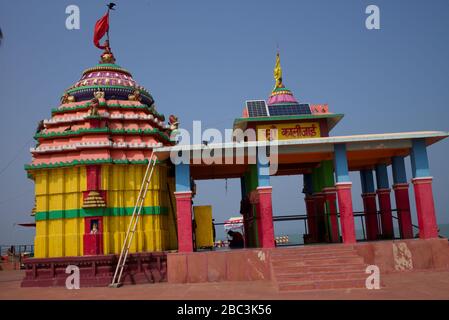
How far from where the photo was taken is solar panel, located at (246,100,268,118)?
60.8 feet

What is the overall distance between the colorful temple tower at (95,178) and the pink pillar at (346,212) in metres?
7.65

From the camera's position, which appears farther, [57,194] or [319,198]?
[319,198]

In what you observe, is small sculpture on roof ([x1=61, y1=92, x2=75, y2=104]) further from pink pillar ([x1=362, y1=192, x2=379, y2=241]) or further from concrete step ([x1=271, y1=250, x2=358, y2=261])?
pink pillar ([x1=362, y1=192, x2=379, y2=241])

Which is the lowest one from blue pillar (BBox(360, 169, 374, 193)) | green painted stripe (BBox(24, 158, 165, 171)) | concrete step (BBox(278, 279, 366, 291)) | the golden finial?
concrete step (BBox(278, 279, 366, 291))

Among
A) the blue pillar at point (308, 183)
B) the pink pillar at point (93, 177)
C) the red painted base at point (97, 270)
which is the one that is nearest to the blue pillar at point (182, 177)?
the red painted base at point (97, 270)

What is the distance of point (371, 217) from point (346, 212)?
19.6 feet

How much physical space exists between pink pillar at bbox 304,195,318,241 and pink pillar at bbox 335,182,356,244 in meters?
4.33

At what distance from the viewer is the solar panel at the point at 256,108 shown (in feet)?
60.8

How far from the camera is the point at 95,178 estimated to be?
55.9 ft

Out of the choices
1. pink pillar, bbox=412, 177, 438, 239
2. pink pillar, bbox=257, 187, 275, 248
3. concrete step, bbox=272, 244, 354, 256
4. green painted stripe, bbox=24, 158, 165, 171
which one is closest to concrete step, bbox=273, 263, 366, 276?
concrete step, bbox=272, 244, 354, 256
